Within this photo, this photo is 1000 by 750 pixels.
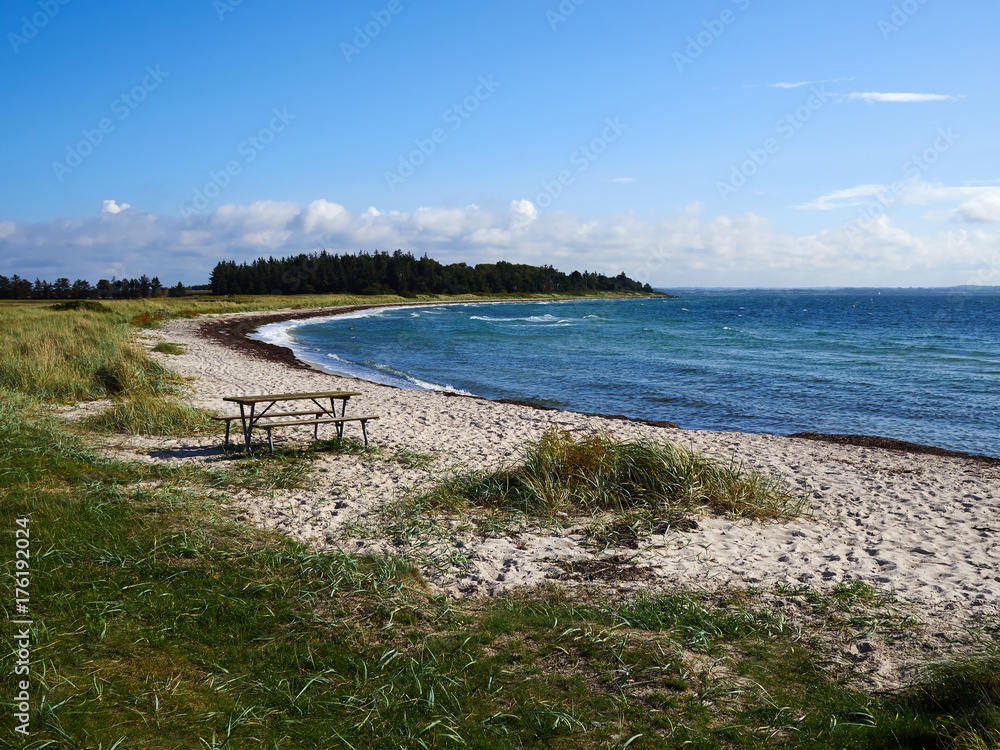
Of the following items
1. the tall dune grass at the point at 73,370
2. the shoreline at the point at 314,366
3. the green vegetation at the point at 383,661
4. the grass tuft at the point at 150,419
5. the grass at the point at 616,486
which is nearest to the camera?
the green vegetation at the point at 383,661

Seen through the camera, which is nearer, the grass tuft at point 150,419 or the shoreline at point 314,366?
the grass tuft at point 150,419

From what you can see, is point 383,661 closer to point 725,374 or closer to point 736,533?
point 736,533

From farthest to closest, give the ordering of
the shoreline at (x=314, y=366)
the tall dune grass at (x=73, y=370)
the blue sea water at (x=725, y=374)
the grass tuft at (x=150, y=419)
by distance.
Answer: the blue sea water at (x=725, y=374)
the tall dune grass at (x=73, y=370)
the shoreline at (x=314, y=366)
the grass tuft at (x=150, y=419)

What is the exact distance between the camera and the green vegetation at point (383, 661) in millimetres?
3055

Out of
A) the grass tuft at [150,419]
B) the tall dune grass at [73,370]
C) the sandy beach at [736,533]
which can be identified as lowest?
the sandy beach at [736,533]

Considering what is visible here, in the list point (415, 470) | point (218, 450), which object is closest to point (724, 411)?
point (415, 470)

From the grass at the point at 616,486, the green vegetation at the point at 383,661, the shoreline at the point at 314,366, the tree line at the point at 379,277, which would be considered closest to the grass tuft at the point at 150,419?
the green vegetation at the point at 383,661

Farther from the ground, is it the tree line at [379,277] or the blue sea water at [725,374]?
the tree line at [379,277]

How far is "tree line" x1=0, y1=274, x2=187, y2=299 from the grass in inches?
2764

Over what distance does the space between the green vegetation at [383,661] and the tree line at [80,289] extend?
232 ft

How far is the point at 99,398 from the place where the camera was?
11.6 metres

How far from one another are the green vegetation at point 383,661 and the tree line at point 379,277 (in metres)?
95.8

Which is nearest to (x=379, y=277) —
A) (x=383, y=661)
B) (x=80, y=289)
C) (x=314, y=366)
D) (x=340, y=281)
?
(x=340, y=281)

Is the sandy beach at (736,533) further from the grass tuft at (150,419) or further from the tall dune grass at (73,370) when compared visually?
the tall dune grass at (73,370)
